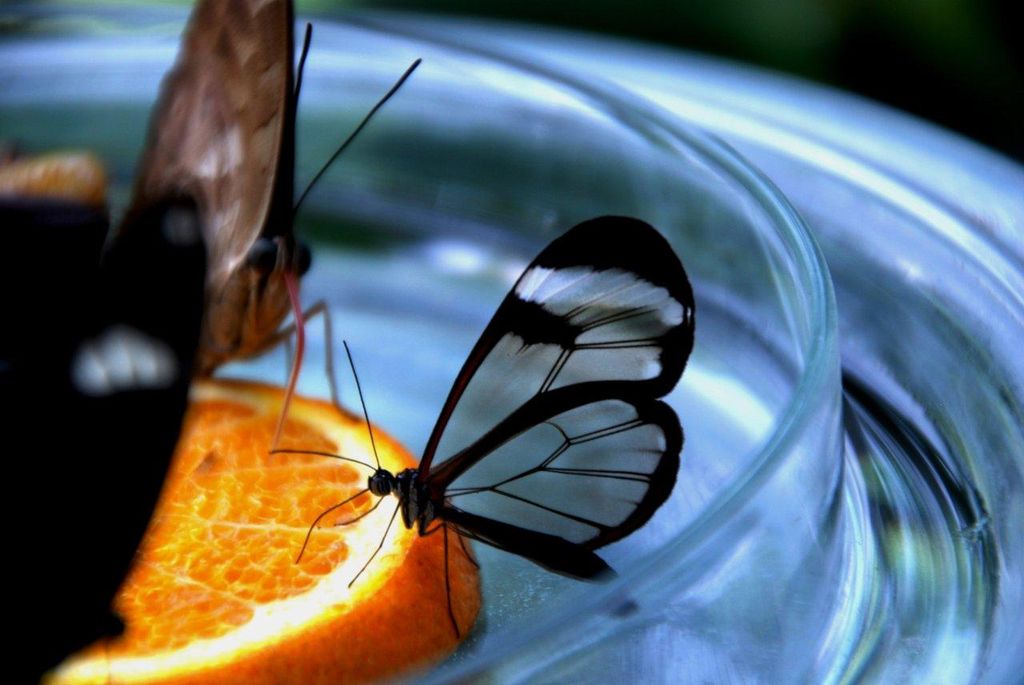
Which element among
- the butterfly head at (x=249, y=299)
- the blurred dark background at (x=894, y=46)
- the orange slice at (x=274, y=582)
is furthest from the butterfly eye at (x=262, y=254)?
the blurred dark background at (x=894, y=46)

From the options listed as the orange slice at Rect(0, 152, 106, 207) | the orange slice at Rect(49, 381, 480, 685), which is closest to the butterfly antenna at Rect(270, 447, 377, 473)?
the orange slice at Rect(49, 381, 480, 685)

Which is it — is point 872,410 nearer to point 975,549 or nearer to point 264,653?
point 975,549

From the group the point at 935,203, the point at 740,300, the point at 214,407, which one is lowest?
the point at 214,407

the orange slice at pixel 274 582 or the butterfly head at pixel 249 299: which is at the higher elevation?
the butterfly head at pixel 249 299

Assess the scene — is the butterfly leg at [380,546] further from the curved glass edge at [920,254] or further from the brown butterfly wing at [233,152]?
the curved glass edge at [920,254]

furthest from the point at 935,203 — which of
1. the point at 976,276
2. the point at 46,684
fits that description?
the point at 46,684

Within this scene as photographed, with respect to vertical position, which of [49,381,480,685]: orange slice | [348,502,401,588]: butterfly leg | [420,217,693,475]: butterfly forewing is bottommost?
[49,381,480,685]: orange slice

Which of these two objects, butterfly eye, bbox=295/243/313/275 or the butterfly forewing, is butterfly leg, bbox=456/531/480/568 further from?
butterfly eye, bbox=295/243/313/275

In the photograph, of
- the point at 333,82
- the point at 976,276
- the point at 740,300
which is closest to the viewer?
the point at 976,276
